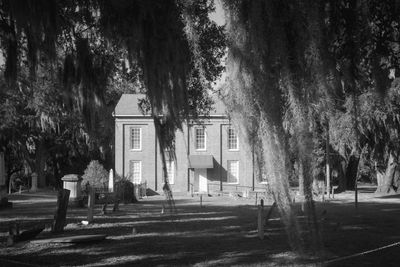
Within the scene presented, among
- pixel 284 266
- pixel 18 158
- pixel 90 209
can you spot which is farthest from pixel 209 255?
pixel 18 158

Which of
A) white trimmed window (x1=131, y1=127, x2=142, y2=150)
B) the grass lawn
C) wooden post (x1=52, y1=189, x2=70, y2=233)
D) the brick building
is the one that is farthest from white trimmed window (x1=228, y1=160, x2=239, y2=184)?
wooden post (x1=52, y1=189, x2=70, y2=233)

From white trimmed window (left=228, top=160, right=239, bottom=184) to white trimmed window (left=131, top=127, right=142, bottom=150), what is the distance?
7049 millimetres

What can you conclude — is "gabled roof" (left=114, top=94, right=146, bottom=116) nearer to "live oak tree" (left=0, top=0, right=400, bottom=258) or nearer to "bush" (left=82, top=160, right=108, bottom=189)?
"bush" (left=82, top=160, right=108, bottom=189)

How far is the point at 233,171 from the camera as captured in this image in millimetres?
39094

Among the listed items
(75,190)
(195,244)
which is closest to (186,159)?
(75,190)

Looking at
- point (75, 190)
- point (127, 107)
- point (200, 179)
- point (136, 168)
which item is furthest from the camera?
point (200, 179)

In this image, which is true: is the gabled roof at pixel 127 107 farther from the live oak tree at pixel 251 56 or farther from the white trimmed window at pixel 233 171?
the live oak tree at pixel 251 56

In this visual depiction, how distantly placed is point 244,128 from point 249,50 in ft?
2.63

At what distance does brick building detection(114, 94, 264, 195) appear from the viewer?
3822cm

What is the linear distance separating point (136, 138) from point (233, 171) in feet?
25.8

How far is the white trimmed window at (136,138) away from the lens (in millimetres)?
38406

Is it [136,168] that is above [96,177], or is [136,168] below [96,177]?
above

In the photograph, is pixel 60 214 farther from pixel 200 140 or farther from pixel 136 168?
pixel 200 140

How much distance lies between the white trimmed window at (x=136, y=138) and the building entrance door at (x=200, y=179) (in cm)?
473
